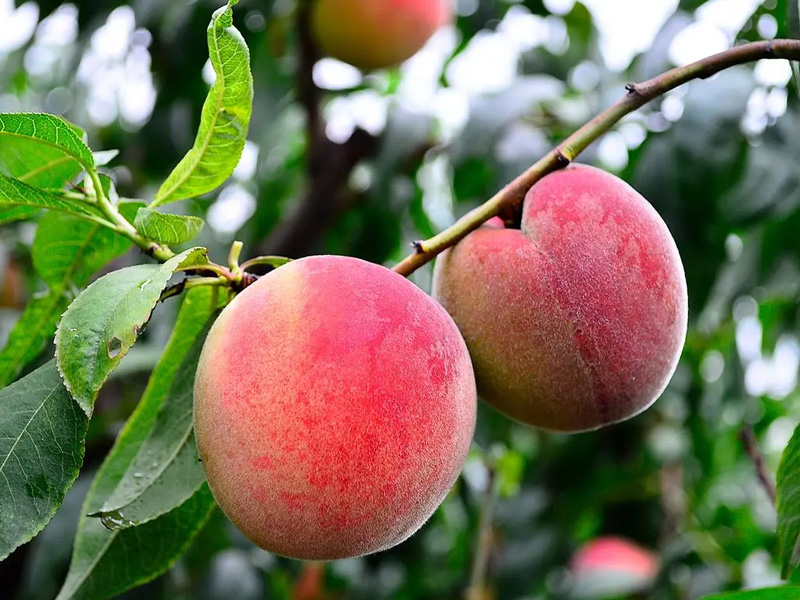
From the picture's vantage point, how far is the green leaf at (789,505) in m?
0.71

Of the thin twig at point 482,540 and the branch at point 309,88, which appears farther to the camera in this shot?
the branch at point 309,88

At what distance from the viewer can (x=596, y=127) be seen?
75cm

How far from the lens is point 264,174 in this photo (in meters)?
1.98

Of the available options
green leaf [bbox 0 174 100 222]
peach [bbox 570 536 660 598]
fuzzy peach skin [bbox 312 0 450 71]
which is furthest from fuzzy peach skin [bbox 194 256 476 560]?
fuzzy peach skin [bbox 312 0 450 71]

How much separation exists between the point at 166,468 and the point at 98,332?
18 centimetres

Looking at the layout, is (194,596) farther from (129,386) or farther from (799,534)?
(799,534)

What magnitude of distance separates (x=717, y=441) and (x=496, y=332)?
5.25ft

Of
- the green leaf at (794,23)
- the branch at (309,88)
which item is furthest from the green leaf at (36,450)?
the branch at (309,88)

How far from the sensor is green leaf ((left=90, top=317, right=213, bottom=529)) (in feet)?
2.37

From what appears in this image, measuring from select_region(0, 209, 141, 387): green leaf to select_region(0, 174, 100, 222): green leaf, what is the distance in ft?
0.28

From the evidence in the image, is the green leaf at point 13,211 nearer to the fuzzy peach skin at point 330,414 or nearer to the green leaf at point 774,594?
the fuzzy peach skin at point 330,414

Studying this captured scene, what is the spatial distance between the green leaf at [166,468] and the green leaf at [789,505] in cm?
49

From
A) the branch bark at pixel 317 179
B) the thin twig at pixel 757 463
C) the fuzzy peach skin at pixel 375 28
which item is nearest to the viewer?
the thin twig at pixel 757 463

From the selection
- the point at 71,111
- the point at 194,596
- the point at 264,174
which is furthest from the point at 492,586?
the point at 71,111
